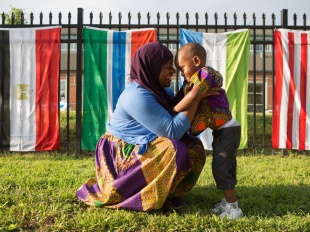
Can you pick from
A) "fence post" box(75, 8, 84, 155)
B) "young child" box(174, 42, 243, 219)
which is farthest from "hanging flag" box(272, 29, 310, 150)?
"young child" box(174, 42, 243, 219)

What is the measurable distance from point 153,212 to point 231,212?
58cm

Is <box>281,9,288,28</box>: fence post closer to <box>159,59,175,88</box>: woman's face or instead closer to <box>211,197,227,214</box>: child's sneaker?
<box>159,59,175,88</box>: woman's face

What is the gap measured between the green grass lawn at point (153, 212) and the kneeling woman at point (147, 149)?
145mm

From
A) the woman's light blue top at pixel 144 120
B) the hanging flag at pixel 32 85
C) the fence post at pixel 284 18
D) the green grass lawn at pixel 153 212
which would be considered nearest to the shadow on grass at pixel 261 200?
the green grass lawn at pixel 153 212

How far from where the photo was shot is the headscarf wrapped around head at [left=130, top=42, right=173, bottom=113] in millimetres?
2893

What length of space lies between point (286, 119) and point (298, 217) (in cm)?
372

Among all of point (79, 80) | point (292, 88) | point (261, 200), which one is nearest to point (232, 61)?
point (292, 88)

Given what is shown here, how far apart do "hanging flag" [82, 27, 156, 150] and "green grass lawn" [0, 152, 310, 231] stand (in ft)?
5.05

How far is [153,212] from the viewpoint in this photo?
2965 millimetres

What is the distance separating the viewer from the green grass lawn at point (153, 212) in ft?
8.82

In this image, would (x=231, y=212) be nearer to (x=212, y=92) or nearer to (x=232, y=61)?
(x=212, y=92)

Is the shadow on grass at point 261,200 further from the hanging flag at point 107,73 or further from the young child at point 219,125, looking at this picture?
the hanging flag at point 107,73

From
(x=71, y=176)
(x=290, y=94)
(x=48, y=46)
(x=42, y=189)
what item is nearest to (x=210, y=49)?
(x=290, y=94)

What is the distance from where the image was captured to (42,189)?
364cm
